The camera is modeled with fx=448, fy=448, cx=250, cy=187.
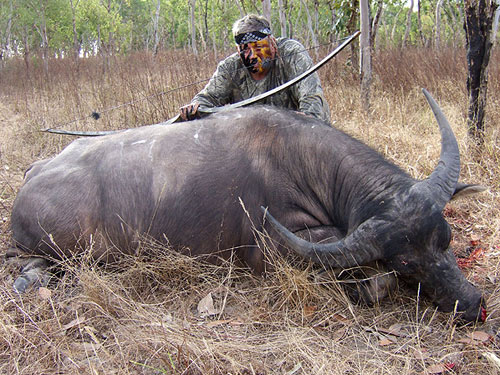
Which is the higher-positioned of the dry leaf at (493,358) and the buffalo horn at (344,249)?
the buffalo horn at (344,249)

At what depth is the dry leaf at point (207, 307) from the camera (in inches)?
110

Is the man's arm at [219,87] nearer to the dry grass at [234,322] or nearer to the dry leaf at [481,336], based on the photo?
the dry grass at [234,322]

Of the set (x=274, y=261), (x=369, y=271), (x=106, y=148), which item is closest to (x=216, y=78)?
(x=106, y=148)

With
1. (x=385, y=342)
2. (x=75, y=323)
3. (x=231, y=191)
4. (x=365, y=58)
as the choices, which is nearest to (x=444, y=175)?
Result: (x=385, y=342)

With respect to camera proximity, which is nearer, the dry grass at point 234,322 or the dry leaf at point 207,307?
the dry grass at point 234,322

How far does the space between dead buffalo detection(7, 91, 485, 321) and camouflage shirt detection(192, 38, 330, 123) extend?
1.25 metres

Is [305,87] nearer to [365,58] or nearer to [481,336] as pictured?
[481,336]

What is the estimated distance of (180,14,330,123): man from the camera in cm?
414

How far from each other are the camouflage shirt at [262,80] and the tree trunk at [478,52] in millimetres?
1504

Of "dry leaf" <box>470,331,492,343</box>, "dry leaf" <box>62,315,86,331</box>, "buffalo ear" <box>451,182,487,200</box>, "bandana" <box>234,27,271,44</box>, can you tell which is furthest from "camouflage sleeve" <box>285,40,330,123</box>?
"dry leaf" <box>62,315,86,331</box>

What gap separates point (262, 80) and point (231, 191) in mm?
1974

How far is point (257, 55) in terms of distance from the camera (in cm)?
438

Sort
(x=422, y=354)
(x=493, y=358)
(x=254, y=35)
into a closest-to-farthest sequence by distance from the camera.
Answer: (x=493, y=358) → (x=422, y=354) → (x=254, y=35)

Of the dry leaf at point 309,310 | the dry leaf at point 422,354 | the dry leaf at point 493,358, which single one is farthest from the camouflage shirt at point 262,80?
the dry leaf at point 493,358
